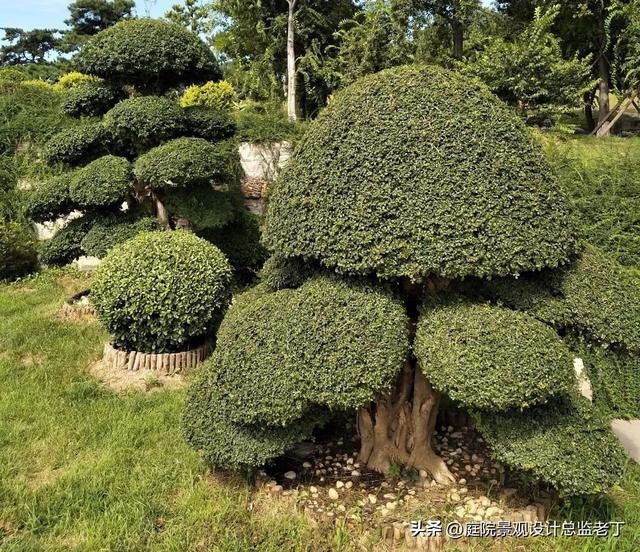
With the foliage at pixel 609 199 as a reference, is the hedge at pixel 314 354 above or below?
below

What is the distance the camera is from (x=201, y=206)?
558 cm

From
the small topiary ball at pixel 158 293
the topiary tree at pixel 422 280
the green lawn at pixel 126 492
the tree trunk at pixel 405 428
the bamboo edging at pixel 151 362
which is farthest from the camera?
the bamboo edging at pixel 151 362

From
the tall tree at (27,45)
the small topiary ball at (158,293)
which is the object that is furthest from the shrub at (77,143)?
the tall tree at (27,45)

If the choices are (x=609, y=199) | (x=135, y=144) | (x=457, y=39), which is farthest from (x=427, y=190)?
(x=457, y=39)

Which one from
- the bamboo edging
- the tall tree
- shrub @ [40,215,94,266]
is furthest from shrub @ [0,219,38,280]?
the tall tree

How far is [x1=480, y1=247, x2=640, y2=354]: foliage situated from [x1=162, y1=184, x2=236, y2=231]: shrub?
3829 millimetres

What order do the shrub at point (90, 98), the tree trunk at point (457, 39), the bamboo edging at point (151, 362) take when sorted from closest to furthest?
the bamboo edging at point (151, 362) → the shrub at point (90, 98) → the tree trunk at point (457, 39)

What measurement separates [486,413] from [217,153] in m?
4.09

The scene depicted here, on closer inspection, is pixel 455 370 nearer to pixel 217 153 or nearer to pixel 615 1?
pixel 217 153

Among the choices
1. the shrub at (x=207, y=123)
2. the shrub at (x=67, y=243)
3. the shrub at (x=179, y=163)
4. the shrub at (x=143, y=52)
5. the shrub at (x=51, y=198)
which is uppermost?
the shrub at (x=143, y=52)

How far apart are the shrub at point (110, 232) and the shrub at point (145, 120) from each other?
86 cm

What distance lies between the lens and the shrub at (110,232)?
211 inches

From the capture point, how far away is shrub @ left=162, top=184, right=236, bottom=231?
557 cm

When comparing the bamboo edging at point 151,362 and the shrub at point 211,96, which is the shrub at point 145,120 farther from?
the shrub at point 211,96
